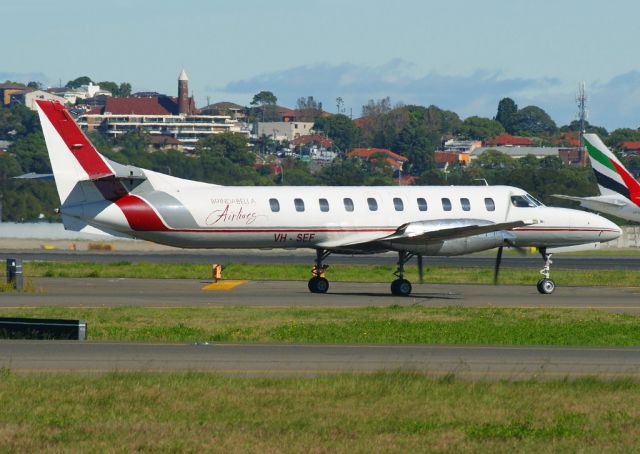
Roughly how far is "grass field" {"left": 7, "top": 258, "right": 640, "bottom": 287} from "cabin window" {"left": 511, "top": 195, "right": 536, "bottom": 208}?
598 centimetres

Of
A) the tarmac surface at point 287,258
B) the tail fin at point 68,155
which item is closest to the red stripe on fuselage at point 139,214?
the tail fin at point 68,155

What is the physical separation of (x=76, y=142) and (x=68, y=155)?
513 mm

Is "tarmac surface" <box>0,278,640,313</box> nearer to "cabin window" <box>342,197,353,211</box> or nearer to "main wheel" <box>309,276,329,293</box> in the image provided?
"main wheel" <box>309,276,329,293</box>

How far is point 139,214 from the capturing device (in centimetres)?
3928

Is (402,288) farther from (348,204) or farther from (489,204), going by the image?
(489,204)

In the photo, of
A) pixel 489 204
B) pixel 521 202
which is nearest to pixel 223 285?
pixel 489 204

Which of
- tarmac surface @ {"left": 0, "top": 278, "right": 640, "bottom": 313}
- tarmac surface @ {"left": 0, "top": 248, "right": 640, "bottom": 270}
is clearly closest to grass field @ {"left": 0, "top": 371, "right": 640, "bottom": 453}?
tarmac surface @ {"left": 0, "top": 278, "right": 640, "bottom": 313}

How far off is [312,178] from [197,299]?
12280 centimetres

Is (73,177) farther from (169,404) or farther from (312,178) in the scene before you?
(312,178)

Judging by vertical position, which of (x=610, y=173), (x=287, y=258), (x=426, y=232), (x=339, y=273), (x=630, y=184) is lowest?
(x=287, y=258)

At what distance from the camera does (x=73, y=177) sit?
38938mm

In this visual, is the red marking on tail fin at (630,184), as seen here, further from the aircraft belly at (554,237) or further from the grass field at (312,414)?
the grass field at (312,414)

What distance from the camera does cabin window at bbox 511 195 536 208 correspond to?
42469mm

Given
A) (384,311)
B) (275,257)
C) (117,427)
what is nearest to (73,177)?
(384,311)
